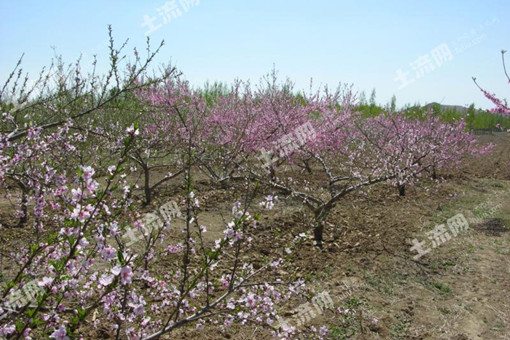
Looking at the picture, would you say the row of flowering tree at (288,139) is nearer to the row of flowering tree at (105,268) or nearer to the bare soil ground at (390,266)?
the bare soil ground at (390,266)

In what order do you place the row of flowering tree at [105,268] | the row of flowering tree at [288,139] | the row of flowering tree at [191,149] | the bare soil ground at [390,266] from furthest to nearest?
1. the row of flowering tree at [288,139]
2. the row of flowering tree at [191,149]
3. the bare soil ground at [390,266]
4. the row of flowering tree at [105,268]

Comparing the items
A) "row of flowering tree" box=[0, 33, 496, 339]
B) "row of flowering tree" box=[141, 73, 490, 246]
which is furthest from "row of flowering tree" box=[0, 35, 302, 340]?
"row of flowering tree" box=[141, 73, 490, 246]

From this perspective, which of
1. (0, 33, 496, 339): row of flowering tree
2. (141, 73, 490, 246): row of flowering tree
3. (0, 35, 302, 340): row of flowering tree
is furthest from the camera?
(141, 73, 490, 246): row of flowering tree

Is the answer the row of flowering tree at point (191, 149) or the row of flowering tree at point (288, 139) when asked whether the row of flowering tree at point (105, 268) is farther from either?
the row of flowering tree at point (288, 139)

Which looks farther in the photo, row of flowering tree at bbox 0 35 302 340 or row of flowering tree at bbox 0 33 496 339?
row of flowering tree at bbox 0 33 496 339

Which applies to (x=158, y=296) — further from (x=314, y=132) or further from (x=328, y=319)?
(x=314, y=132)

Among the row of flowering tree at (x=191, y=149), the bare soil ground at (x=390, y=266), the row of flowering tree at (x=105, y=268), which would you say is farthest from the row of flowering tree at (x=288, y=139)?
the row of flowering tree at (x=105, y=268)

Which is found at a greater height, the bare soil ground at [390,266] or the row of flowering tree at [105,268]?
the row of flowering tree at [105,268]

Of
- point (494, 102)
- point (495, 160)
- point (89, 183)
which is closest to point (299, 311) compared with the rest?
point (89, 183)

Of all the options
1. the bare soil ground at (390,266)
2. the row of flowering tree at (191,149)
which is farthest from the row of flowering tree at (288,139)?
the bare soil ground at (390,266)

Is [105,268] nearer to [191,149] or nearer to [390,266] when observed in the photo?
[191,149]

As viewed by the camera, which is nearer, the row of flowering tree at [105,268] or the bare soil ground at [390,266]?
A: the row of flowering tree at [105,268]

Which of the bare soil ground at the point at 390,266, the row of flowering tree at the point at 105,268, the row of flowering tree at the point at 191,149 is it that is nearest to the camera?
the row of flowering tree at the point at 105,268

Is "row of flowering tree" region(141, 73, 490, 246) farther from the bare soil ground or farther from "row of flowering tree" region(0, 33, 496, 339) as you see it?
the bare soil ground
